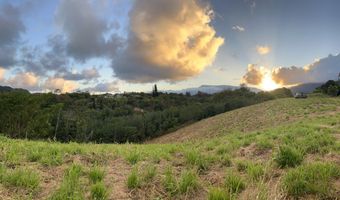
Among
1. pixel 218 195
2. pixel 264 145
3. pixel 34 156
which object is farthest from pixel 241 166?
pixel 34 156

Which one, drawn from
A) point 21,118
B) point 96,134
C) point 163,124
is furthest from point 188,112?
point 21,118

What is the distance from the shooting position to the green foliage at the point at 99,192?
421cm

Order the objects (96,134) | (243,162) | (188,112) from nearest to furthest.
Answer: (243,162) → (96,134) → (188,112)

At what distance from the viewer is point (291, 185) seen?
4.53 metres

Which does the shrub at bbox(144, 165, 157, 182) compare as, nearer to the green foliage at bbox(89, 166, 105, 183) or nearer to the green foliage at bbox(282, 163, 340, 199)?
the green foliage at bbox(89, 166, 105, 183)

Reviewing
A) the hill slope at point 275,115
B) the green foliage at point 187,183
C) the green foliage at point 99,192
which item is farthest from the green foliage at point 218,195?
the hill slope at point 275,115

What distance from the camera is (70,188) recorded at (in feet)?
14.1

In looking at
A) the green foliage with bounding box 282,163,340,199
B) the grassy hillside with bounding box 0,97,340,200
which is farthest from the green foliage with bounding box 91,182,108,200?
the green foliage with bounding box 282,163,340,199

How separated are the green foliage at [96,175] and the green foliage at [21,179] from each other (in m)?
0.75

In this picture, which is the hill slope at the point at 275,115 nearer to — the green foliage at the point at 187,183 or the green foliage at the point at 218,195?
the green foliage at the point at 187,183

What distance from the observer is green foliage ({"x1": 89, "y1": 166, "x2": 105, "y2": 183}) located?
4879mm

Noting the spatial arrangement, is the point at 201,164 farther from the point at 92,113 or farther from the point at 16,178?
the point at 92,113

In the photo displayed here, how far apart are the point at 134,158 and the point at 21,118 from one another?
52.8 metres

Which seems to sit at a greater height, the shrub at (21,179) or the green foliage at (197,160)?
the shrub at (21,179)
